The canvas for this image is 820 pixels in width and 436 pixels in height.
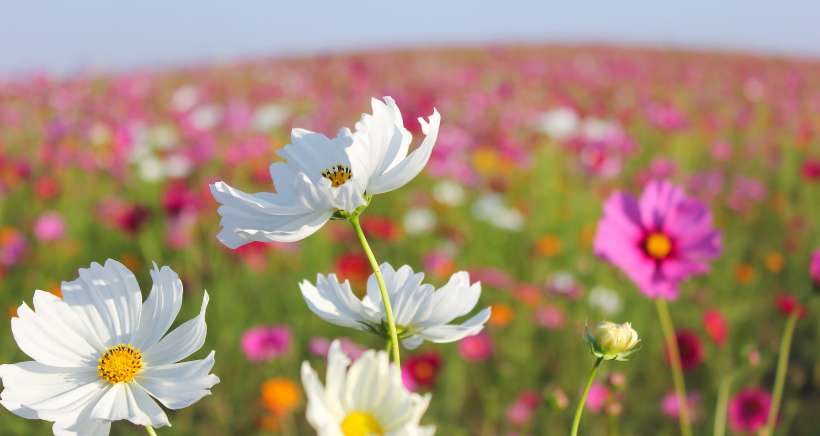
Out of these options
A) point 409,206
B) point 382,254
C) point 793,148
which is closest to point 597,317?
point 382,254

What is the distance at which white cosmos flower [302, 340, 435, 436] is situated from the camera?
30 cm

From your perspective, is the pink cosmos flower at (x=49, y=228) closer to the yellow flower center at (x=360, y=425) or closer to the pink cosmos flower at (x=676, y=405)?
the pink cosmos flower at (x=676, y=405)

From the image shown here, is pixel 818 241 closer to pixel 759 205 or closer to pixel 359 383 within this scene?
pixel 759 205

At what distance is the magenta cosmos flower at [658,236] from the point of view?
882 mm

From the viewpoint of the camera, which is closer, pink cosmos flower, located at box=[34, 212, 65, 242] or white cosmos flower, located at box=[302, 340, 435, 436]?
white cosmos flower, located at box=[302, 340, 435, 436]

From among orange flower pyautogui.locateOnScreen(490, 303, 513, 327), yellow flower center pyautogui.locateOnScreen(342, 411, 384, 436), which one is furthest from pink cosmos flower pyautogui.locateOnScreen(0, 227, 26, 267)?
yellow flower center pyautogui.locateOnScreen(342, 411, 384, 436)

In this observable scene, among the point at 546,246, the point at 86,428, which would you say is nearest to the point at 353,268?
the point at 546,246

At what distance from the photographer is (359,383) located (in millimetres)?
314

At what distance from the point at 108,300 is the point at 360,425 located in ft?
0.65

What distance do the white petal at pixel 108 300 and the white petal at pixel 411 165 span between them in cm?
16

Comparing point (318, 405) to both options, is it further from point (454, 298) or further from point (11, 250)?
point (11, 250)

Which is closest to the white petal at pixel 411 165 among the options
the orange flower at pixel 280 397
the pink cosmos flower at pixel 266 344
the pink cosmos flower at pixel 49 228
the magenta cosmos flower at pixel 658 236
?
the magenta cosmos flower at pixel 658 236

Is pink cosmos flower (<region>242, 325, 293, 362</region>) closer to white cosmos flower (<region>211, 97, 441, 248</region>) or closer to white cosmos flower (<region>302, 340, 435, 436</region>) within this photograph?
white cosmos flower (<region>211, 97, 441, 248</region>)

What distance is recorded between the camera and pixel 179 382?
39cm
